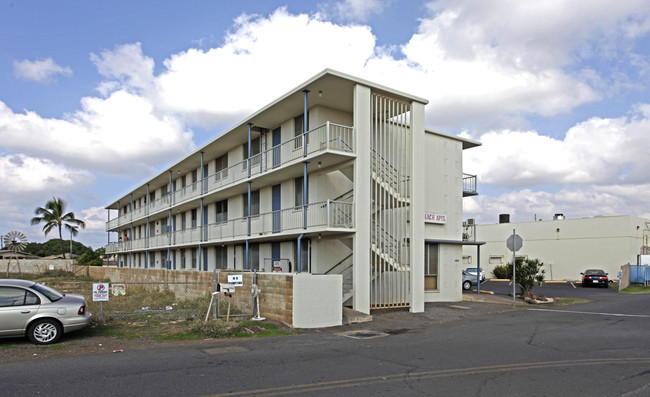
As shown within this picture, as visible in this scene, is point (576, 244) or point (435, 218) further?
point (576, 244)

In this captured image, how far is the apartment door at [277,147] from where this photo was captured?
2144cm

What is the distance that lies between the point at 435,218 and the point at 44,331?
1667cm

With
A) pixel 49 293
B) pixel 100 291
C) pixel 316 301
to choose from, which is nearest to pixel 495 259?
pixel 316 301

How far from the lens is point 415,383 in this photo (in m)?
7.53

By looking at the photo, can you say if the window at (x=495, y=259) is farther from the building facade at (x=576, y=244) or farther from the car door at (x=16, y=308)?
Answer: the car door at (x=16, y=308)

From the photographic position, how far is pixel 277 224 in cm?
2153

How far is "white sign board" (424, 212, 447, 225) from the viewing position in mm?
22497

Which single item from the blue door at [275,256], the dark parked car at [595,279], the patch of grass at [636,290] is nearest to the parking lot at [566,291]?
the patch of grass at [636,290]

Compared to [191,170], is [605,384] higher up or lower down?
lower down

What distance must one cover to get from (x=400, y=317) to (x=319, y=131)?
24.9 feet

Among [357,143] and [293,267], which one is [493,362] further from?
[293,267]

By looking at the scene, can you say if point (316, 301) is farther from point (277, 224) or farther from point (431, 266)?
point (431, 266)

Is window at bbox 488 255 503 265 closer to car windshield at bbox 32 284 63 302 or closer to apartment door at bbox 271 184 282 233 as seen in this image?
apartment door at bbox 271 184 282 233

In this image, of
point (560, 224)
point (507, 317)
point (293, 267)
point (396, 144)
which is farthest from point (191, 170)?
point (560, 224)
